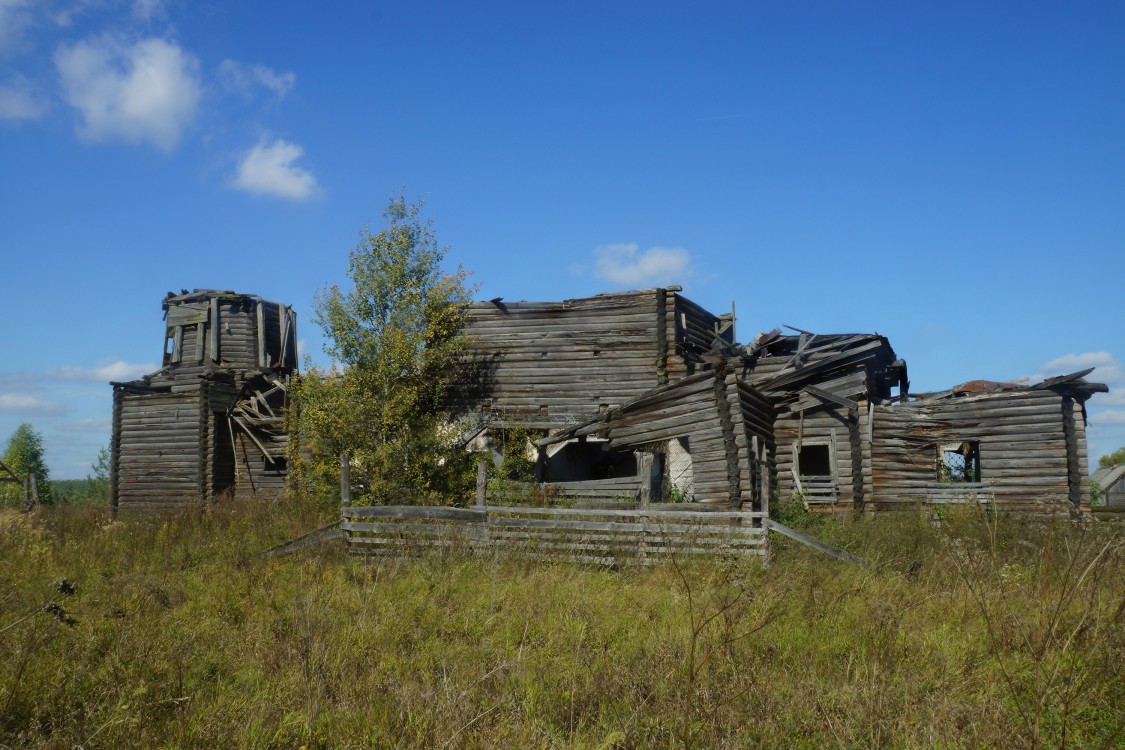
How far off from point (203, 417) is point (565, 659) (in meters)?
27.4

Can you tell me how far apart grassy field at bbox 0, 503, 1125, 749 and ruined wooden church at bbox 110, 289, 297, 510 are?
20635 mm

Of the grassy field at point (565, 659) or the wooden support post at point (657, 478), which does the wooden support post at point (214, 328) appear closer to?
the wooden support post at point (657, 478)

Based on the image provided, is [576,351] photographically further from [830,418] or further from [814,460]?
[814,460]

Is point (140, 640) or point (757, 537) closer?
point (140, 640)

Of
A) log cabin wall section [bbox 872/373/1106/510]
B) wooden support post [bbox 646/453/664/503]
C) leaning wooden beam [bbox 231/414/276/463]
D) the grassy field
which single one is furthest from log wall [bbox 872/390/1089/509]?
leaning wooden beam [bbox 231/414/276/463]

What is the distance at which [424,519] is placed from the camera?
1294cm

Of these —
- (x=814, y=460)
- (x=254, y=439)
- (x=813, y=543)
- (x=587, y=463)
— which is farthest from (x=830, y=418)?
(x=254, y=439)

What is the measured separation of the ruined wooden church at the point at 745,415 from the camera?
19.8 meters

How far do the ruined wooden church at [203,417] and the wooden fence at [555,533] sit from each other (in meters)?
17.6

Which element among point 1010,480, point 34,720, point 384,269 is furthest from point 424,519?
point 1010,480

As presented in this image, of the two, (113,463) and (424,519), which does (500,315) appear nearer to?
(424,519)

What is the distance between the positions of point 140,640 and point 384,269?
59.8 feet

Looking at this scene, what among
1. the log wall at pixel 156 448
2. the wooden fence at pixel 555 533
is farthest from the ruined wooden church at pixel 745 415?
the log wall at pixel 156 448

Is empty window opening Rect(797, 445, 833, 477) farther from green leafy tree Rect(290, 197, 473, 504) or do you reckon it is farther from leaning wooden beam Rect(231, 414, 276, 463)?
leaning wooden beam Rect(231, 414, 276, 463)
